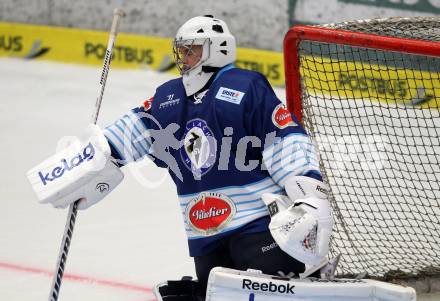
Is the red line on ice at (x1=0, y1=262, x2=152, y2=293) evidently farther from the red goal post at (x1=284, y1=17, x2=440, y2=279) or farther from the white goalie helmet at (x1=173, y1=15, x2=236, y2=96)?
the white goalie helmet at (x1=173, y1=15, x2=236, y2=96)

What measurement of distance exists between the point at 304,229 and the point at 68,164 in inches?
35.6

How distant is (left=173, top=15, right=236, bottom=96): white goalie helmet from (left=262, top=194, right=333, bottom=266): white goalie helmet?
57 cm

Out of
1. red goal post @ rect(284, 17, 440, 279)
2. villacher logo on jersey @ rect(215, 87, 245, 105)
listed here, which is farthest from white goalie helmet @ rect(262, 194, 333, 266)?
red goal post @ rect(284, 17, 440, 279)

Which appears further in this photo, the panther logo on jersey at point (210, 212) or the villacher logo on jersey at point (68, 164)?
the villacher logo on jersey at point (68, 164)

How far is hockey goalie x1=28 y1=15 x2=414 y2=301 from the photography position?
320 cm

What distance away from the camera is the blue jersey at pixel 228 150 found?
11.0ft

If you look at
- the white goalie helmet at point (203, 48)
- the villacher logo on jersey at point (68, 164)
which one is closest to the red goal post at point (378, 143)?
the white goalie helmet at point (203, 48)

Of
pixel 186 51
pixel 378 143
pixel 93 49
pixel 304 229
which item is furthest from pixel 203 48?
pixel 93 49

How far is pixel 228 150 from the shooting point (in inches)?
133

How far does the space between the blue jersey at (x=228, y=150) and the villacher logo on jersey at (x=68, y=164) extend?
0.24 metres

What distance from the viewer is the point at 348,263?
15.3ft

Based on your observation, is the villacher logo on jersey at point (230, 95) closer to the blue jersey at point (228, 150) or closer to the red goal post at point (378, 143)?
the blue jersey at point (228, 150)

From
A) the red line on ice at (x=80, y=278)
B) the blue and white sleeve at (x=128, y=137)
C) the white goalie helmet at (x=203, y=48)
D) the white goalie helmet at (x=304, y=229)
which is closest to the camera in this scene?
the white goalie helmet at (x=304, y=229)

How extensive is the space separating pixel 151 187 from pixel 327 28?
2347mm
